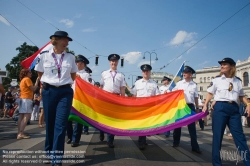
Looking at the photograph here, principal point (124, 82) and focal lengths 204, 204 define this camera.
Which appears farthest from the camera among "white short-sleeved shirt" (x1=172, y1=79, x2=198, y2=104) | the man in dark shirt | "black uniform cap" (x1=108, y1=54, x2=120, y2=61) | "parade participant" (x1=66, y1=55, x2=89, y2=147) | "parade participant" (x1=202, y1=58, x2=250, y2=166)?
the man in dark shirt

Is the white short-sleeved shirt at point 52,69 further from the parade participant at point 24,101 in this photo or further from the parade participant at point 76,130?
the parade participant at point 24,101

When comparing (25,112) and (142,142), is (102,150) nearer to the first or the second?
(142,142)

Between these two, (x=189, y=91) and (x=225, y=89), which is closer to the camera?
(x=225, y=89)

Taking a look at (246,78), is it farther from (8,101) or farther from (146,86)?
(146,86)

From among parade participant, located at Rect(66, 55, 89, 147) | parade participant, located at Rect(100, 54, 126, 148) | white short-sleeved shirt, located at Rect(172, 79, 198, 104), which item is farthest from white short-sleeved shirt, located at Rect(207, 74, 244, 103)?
parade participant, located at Rect(66, 55, 89, 147)

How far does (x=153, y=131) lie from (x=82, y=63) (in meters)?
3.33

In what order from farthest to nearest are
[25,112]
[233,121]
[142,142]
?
[25,112] < [142,142] < [233,121]

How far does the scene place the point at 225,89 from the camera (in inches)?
165

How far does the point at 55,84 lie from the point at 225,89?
348 cm

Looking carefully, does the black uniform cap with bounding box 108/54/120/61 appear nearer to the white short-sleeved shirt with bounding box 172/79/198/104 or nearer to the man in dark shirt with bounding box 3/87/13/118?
the white short-sleeved shirt with bounding box 172/79/198/104

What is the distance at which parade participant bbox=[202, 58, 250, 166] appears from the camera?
399cm

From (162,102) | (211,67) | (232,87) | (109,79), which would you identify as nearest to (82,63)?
(109,79)

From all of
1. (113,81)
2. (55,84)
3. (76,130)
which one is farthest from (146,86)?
(55,84)

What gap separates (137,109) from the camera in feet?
18.7
